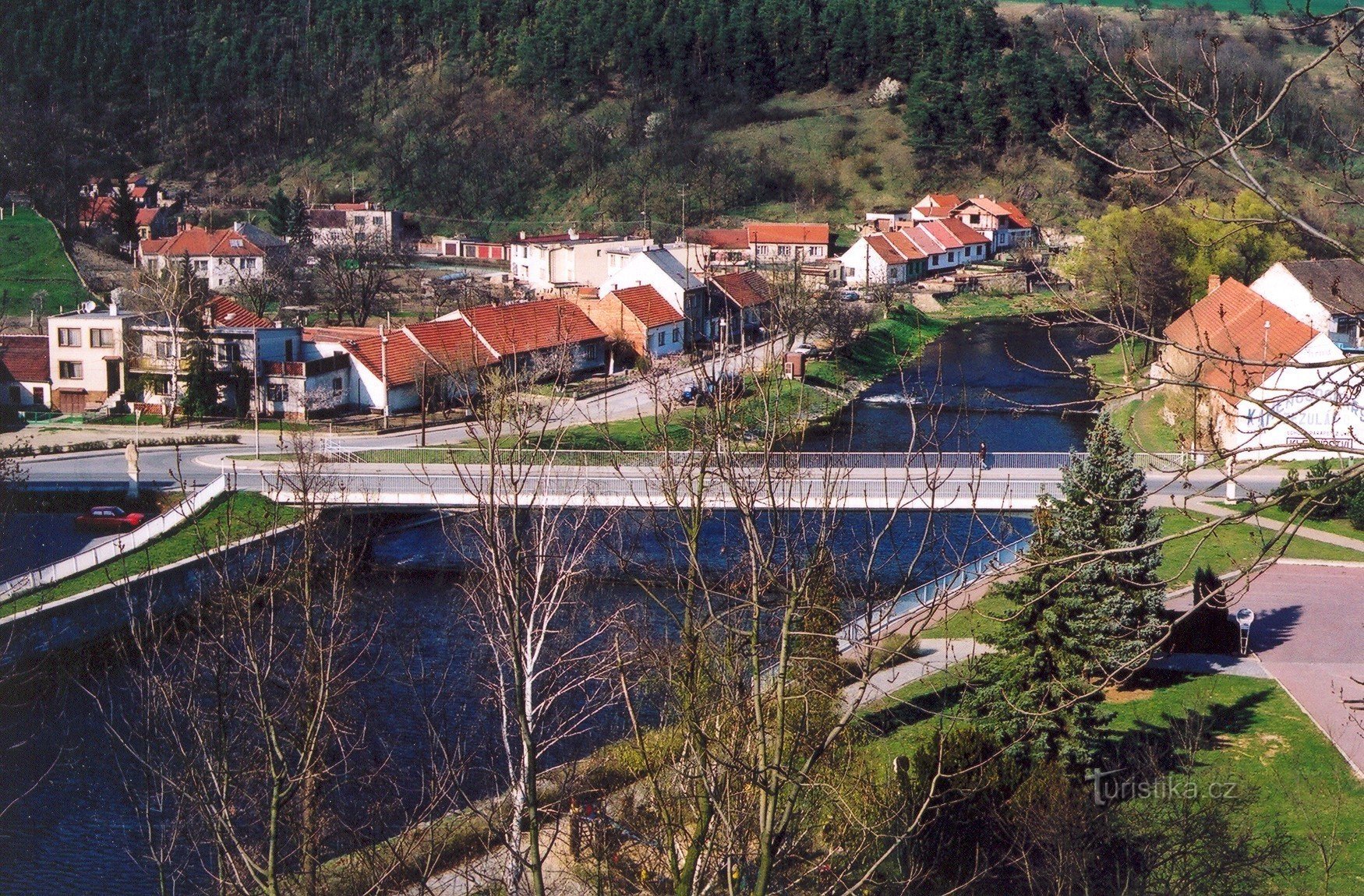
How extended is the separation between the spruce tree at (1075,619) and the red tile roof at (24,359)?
16.2 m

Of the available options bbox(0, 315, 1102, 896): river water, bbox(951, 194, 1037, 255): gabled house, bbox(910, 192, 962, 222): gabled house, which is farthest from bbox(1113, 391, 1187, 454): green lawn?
bbox(910, 192, 962, 222): gabled house

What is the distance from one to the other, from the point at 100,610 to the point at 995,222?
33864mm

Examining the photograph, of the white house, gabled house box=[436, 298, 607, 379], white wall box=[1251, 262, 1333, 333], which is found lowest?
gabled house box=[436, 298, 607, 379]

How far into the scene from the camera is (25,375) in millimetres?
20578

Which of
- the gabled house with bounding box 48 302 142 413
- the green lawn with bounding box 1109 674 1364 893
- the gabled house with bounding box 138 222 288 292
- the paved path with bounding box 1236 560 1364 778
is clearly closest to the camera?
the green lawn with bounding box 1109 674 1364 893

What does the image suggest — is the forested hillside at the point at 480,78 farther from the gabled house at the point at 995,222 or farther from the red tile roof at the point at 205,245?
the red tile roof at the point at 205,245

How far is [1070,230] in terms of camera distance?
41.4m

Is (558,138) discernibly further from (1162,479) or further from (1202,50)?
(1202,50)

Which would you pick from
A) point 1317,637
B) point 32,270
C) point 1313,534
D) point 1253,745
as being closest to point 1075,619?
point 1253,745

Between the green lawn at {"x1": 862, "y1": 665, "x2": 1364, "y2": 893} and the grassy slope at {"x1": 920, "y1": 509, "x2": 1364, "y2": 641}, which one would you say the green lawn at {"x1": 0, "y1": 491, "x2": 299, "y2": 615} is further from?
the grassy slope at {"x1": 920, "y1": 509, "x2": 1364, "y2": 641}

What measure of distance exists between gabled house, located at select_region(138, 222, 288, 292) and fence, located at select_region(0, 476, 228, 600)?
687 inches

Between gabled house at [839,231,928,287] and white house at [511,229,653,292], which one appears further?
gabled house at [839,231,928,287]

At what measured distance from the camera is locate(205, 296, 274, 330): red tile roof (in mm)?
20125

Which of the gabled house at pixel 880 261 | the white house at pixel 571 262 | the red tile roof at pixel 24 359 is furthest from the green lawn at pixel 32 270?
the gabled house at pixel 880 261
